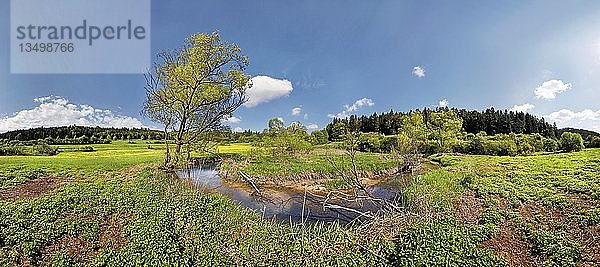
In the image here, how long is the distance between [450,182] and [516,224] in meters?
5.83

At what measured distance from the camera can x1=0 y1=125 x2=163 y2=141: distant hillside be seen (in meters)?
35.4

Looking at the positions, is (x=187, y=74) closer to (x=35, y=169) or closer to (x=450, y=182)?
(x=35, y=169)

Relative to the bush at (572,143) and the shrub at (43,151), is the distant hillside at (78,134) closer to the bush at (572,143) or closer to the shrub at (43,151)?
the shrub at (43,151)

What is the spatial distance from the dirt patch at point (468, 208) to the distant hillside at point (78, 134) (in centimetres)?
3877

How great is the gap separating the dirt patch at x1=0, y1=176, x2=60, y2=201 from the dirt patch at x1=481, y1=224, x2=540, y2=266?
49.5 feet

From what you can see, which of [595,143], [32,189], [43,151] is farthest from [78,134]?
[595,143]

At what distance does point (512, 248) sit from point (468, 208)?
9.24 ft

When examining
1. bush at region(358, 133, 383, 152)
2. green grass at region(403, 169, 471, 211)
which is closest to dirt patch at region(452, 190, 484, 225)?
green grass at region(403, 169, 471, 211)

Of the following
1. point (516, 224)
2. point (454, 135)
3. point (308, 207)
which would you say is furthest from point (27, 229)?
point (454, 135)

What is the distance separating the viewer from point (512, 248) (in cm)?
833

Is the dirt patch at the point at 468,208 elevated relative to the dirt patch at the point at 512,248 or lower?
elevated

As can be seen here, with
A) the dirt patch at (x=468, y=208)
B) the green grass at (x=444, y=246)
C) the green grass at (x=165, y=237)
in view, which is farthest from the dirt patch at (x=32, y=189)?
the dirt patch at (x=468, y=208)

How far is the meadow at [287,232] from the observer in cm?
763

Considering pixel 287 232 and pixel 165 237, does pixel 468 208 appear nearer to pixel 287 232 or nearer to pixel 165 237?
pixel 287 232
